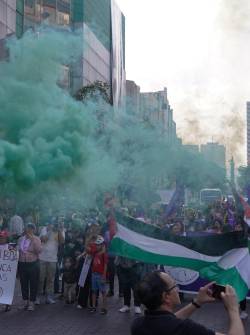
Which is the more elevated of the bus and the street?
the bus

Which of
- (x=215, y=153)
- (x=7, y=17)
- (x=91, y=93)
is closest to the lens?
(x=215, y=153)

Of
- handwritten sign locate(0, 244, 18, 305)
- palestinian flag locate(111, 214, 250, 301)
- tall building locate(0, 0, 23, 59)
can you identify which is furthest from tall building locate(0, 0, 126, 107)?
palestinian flag locate(111, 214, 250, 301)

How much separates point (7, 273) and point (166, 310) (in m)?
9.03

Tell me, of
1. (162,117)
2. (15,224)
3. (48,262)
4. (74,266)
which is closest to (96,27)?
(162,117)

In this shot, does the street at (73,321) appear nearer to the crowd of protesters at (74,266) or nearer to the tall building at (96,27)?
the crowd of protesters at (74,266)

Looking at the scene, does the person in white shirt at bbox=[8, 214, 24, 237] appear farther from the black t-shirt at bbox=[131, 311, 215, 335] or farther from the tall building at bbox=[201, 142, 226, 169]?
the black t-shirt at bbox=[131, 311, 215, 335]

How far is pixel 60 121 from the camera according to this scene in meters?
13.1

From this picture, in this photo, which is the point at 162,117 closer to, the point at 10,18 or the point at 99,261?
the point at 10,18

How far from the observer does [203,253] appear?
8547mm

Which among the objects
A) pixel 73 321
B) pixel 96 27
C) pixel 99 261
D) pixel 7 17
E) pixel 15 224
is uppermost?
pixel 7 17

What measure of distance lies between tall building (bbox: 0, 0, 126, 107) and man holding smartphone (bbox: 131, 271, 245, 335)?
81.4 feet

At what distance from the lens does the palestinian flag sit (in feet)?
26.9

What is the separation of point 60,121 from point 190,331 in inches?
386

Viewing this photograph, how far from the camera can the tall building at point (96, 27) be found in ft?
137
